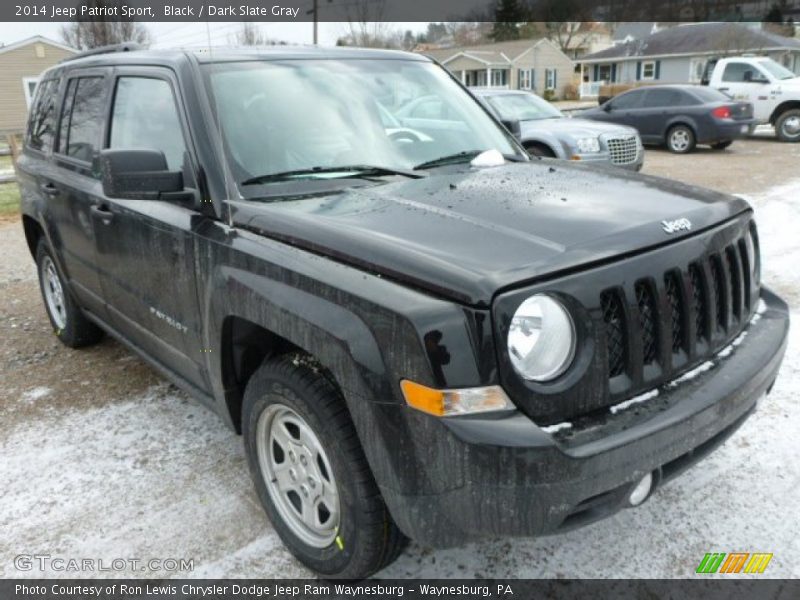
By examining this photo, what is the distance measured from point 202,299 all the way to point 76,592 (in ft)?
3.94

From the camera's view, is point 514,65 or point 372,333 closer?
point 372,333

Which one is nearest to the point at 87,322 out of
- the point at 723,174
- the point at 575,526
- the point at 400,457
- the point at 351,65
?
the point at 351,65

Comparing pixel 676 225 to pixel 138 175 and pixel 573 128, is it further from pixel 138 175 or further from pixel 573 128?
pixel 573 128

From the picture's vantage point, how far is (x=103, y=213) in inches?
141

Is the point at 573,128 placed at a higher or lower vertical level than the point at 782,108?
higher

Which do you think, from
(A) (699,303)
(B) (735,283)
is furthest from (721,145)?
(A) (699,303)

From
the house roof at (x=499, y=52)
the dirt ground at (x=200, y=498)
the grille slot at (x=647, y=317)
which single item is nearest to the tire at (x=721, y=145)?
the dirt ground at (x=200, y=498)

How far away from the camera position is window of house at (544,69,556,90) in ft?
165

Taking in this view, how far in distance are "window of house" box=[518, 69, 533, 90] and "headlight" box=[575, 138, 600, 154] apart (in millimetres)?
40438

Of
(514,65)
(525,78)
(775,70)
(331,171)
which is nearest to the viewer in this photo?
(331,171)

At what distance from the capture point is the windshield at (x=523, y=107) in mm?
12245

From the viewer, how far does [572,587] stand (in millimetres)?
2535

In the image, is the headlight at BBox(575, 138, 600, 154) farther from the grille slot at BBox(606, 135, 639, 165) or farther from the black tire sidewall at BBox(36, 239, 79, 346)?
the black tire sidewall at BBox(36, 239, 79, 346)

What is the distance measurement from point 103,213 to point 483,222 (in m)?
2.22
